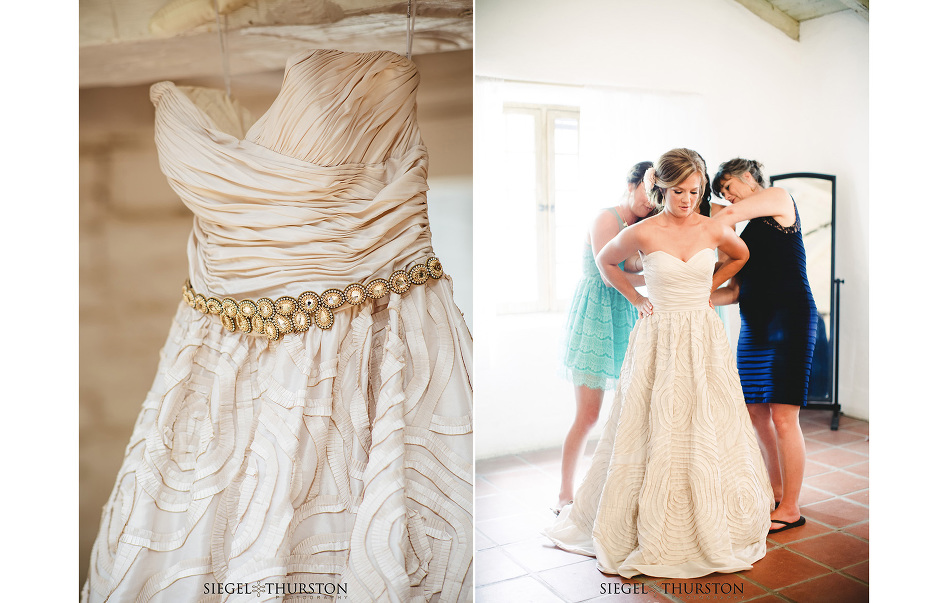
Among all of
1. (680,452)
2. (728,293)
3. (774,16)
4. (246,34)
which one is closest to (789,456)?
(680,452)

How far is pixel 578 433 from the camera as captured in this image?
1606mm

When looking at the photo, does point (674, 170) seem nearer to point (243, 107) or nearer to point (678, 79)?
point (678, 79)

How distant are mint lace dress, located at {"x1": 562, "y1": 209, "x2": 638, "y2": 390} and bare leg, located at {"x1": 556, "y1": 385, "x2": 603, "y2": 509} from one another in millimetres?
27

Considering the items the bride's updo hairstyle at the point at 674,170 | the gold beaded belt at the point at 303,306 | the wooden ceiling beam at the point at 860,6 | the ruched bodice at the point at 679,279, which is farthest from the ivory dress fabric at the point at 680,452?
the wooden ceiling beam at the point at 860,6

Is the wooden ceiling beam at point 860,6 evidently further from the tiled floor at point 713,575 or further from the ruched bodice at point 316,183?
the ruched bodice at point 316,183

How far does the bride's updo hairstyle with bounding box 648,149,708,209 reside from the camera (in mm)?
1519

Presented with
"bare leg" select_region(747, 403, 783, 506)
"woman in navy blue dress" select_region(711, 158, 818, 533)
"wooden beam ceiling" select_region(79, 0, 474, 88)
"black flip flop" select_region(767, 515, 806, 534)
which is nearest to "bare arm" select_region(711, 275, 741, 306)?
"woman in navy blue dress" select_region(711, 158, 818, 533)

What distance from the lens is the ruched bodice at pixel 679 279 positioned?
1.52 m

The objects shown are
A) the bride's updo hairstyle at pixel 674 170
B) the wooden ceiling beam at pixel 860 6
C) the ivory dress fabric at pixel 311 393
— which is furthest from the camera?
the wooden ceiling beam at pixel 860 6

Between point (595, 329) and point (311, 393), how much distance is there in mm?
694

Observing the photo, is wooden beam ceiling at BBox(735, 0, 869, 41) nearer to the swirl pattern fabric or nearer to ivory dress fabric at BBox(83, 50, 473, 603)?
the swirl pattern fabric

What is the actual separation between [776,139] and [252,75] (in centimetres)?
133
